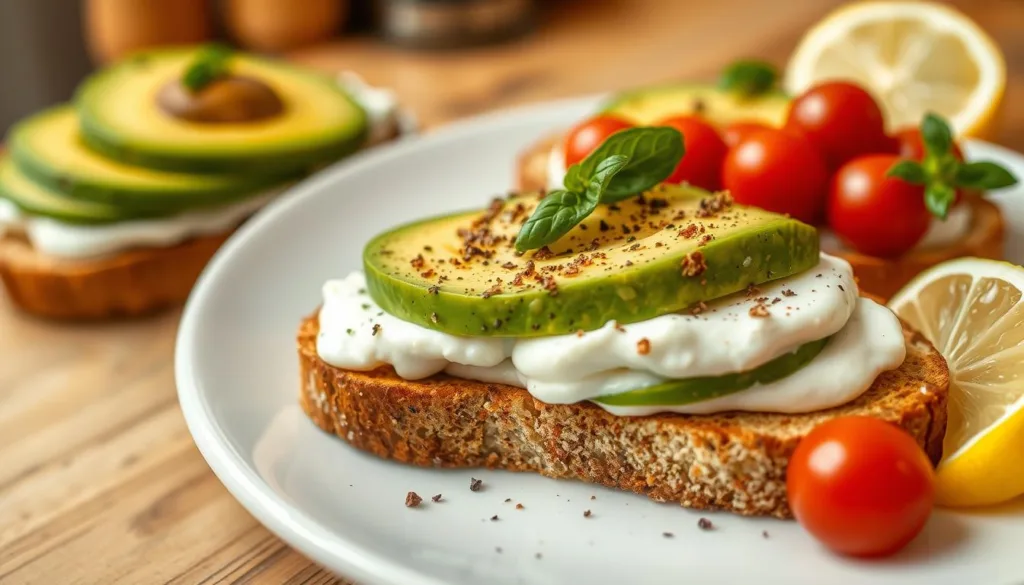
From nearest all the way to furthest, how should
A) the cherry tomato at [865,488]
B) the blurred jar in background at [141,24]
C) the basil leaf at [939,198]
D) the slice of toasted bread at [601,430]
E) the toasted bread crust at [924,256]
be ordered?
the cherry tomato at [865,488], the slice of toasted bread at [601,430], the basil leaf at [939,198], the toasted bread crust at [924,256], the blurred jar in background at [141,24]

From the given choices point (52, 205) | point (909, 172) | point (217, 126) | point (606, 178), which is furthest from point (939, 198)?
point (52, 205)

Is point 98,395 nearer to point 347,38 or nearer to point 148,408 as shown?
point 148,408

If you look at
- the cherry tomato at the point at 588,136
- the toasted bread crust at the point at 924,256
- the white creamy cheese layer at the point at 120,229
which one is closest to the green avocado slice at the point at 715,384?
the toasted bread crust at the point at 924,256

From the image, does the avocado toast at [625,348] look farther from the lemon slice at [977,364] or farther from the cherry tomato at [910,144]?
the cherry tomato at [910,144]

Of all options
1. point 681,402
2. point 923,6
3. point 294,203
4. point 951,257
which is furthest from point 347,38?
point 681,402

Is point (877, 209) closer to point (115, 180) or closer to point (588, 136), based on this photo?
point (588, 136)

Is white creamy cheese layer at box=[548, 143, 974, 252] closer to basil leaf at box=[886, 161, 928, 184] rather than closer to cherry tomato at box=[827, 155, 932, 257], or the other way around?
cherry tomato at box=[827, 155, 932, 257]

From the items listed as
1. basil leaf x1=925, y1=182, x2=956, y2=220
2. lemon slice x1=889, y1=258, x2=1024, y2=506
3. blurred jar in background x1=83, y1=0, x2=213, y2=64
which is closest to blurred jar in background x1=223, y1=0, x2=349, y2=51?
blurred jar in background x1=83, y1=0, x2=213, y2=64
